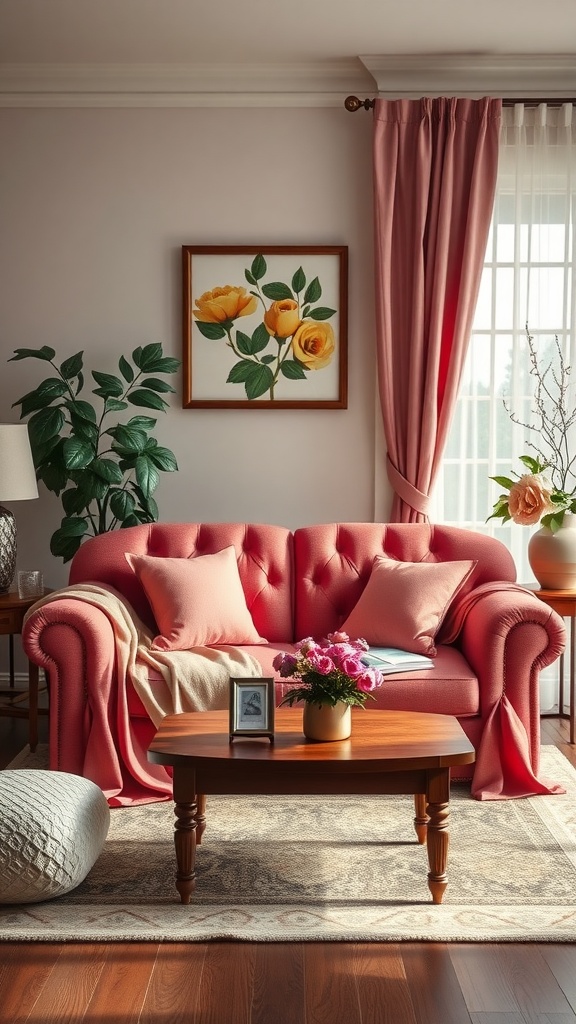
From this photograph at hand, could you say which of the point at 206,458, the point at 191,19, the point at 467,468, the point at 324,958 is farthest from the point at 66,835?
the point at 191,19

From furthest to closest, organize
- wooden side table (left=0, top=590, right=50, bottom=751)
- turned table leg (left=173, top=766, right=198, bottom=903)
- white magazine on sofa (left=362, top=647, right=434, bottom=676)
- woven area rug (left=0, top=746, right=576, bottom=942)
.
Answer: wooden side table (left=0, top=590, right=50, bottom=751), white magazine on sofa (left=362, top=647, right=434, bottom=676), turned table leg (left=173, top=766, right=198, bottom=903), woven area rug (left=0, top=746, right=576, bottom=942)

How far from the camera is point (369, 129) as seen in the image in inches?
191

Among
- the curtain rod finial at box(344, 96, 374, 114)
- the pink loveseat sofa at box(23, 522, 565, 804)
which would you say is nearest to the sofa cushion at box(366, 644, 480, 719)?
the pink loveseat sofa at box(23, 522, 565, 804)

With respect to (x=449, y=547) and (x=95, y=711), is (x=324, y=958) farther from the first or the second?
(x=449, y=547)

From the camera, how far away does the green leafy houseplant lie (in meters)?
4.45

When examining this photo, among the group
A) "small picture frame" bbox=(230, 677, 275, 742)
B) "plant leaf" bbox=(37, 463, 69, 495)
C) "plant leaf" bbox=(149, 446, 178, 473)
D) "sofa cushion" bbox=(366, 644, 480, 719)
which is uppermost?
"plant leaf" bbox=(149, 446, 178, 473)

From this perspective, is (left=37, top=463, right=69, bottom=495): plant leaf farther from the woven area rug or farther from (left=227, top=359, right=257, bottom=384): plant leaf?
the woven area rug

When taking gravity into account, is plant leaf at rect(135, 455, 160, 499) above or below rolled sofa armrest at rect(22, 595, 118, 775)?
above

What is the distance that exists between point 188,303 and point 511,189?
1624mm

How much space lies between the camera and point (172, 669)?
357cm

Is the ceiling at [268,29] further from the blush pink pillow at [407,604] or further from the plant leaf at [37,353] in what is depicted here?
the blush pink pillow at [407,604]

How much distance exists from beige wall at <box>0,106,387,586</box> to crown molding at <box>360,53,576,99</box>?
0.82 ft

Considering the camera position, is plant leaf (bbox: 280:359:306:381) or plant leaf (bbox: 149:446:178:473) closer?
plant leaf (bbox: 149:446:178:473)

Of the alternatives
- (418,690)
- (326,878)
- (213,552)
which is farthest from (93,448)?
(326,878)
